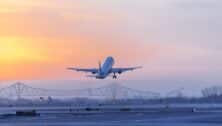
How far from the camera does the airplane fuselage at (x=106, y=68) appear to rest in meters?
159

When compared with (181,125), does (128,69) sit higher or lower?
higher

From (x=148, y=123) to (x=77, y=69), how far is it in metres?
82.4

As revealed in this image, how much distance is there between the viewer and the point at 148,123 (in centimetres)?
8681

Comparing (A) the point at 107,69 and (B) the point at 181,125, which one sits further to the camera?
(A) the point at 107,69

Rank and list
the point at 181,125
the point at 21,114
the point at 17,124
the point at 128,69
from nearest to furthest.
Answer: the point at 181,125 < the point at 17,124 < the point at 21,114 < the point at 128,69

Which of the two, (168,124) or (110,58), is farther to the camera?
(110,58)

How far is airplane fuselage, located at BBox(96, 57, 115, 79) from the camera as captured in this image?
159m

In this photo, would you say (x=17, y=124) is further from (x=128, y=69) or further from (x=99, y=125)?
(x=128, y=69)

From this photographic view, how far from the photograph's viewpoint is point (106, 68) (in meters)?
168

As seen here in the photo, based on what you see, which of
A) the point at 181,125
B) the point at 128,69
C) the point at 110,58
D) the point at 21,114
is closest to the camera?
the point at 181,125

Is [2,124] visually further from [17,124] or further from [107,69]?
[107,69]

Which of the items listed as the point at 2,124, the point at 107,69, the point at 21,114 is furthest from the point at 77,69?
the point at 2,124

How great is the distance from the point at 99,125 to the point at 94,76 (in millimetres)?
72812

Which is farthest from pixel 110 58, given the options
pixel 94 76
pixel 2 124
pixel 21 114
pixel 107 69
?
pixel 2 124
